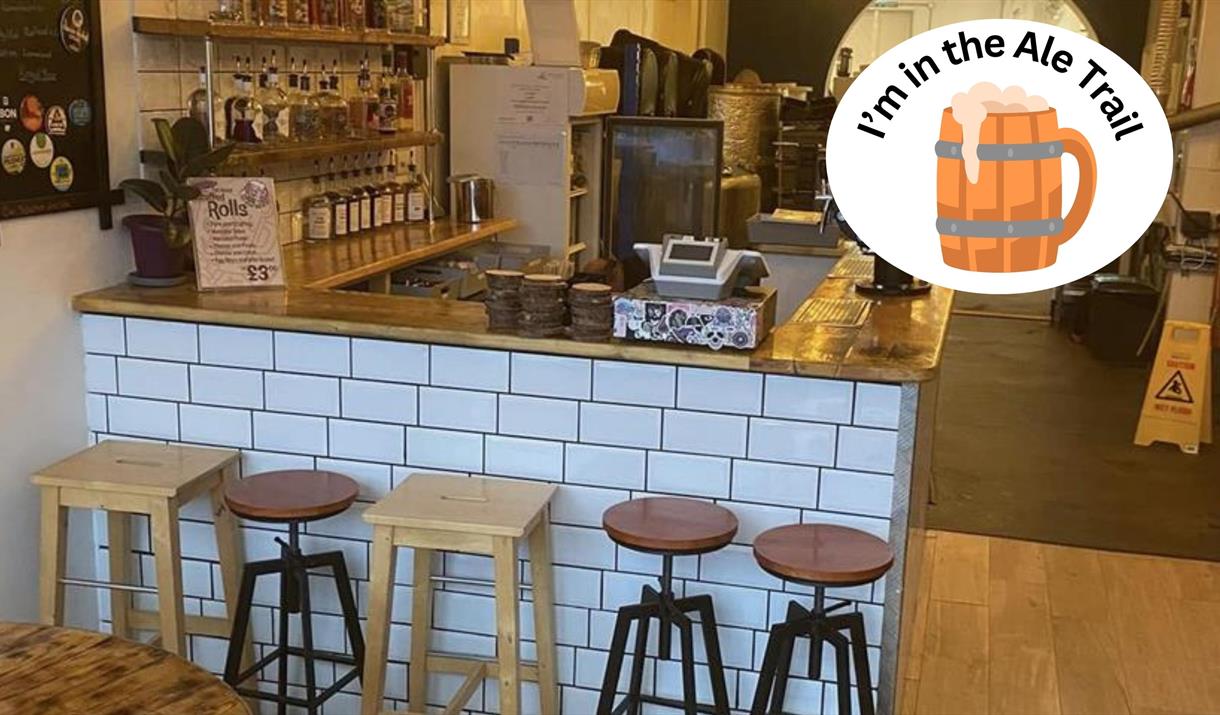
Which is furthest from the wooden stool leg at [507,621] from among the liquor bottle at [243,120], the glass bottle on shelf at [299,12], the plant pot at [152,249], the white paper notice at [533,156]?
the white paper notice at [533,156]

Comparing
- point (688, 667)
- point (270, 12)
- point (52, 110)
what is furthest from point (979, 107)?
point (270, 12)

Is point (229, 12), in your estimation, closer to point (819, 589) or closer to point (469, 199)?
point (469, 199)

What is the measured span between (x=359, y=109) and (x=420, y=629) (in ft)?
7.65

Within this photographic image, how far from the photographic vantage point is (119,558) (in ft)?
9.34

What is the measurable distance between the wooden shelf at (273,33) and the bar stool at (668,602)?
1568 mm

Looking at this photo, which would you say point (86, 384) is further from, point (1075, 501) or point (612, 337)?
point (1075, 501)

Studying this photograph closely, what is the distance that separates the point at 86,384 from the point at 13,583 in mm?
464

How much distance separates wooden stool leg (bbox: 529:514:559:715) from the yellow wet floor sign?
3.73 m

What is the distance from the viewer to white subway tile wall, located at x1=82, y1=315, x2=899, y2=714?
2.49 meters

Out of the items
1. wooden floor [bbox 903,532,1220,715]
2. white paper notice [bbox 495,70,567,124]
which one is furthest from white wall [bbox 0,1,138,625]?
white paper notice [bbox 495,70,567,124]

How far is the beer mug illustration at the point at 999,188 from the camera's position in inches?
95.0

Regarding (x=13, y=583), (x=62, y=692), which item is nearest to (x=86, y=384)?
(x=13, y=583)

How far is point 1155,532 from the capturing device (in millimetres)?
4453

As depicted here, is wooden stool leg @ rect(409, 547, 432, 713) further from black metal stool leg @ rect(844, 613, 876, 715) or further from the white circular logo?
the white circular logo
